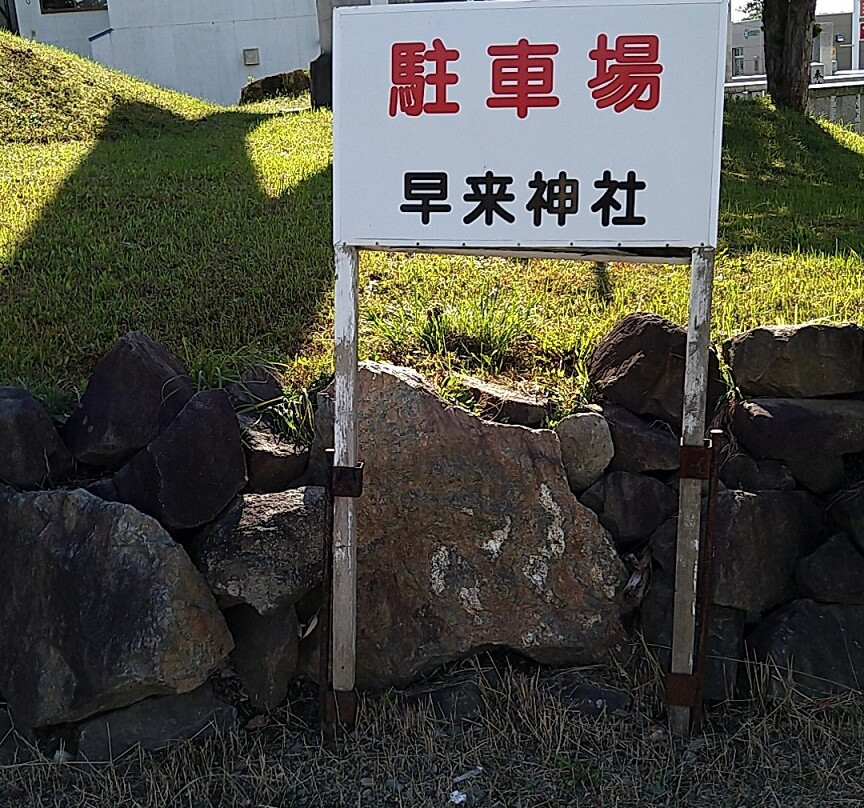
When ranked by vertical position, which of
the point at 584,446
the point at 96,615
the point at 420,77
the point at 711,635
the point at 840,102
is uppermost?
the point at 420,77

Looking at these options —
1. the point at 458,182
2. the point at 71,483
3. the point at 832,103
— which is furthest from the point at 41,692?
the point at 832,103

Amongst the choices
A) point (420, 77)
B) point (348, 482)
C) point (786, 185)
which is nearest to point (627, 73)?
point (420, 77)

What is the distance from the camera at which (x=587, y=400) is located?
13.1 ft

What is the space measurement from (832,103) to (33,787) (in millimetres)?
14035

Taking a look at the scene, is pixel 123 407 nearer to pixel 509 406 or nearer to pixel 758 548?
pixel 509 406

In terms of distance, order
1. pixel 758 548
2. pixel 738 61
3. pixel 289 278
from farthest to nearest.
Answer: pixel 738 61 < pixel 289 278 < pixel 758 548

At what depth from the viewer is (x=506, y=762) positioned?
336 cm

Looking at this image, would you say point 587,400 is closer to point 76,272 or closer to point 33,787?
point 33,787

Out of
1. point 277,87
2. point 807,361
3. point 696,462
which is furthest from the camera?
point 277,87

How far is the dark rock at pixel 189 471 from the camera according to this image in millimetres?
3537

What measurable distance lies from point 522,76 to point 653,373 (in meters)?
1.25

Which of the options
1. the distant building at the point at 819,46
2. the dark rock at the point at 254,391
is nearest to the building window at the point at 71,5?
the distant building at the point at 819,46

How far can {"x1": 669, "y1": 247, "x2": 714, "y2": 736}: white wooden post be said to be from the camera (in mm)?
3207

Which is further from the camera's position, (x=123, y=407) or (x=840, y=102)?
(x=840, y=102)
